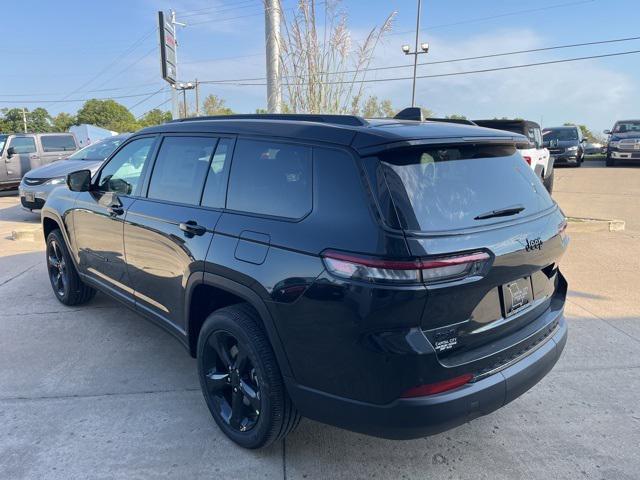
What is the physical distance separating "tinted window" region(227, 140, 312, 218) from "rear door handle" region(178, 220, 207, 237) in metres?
0.22

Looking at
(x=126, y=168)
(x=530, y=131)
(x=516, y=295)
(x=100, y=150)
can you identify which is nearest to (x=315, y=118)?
→ (x=516, y=295)

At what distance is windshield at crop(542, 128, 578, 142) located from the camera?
66.9 ft

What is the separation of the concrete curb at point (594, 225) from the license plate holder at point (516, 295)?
5.91m

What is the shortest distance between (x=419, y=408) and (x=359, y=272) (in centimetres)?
62

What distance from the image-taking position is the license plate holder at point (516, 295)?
7.62 feet

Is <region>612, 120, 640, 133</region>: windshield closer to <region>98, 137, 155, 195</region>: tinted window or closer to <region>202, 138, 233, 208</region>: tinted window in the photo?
<region>98, 137, 155, 195</region>: tinted window

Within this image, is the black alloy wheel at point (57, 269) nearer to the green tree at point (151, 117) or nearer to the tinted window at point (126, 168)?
the tinted window at point (126, 168)

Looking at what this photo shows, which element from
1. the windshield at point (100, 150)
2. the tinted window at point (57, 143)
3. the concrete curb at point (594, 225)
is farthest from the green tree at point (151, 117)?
the concrete curb at point (594, 225)

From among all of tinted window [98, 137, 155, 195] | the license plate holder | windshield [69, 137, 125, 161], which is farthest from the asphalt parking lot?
windshield [69, 137, 125, 161]

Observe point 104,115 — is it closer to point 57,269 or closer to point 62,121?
point 62,121

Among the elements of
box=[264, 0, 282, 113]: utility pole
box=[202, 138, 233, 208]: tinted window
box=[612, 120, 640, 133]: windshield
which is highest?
box=[264, 0, 282, 113]: utility pole

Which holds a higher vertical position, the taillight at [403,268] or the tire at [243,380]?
the taillight at [403,268]

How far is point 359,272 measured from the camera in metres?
2.03

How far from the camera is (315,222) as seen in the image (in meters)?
2.21
